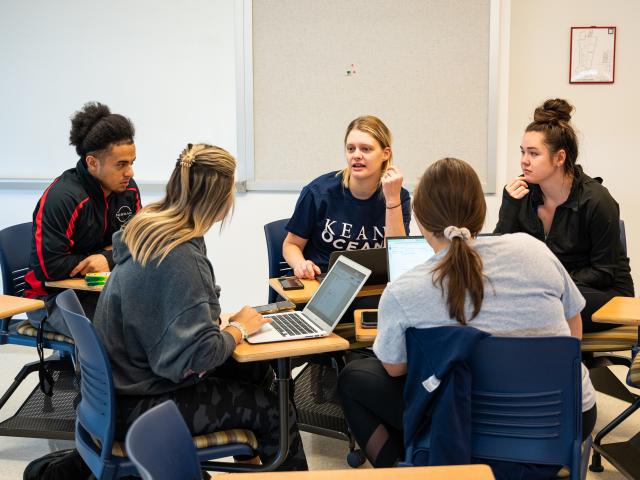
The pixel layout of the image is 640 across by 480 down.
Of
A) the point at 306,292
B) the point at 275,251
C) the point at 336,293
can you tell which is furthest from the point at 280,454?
the point at 275,251

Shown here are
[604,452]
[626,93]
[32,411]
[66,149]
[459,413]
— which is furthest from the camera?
[66,149]

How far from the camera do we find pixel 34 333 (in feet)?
9.89

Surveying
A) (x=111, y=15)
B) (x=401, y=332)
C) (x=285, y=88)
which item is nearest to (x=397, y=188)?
(x=401, y=332)

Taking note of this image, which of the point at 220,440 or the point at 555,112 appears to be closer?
the point at 220,440

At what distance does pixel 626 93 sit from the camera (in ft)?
13.8

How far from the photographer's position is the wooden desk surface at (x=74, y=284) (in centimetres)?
285

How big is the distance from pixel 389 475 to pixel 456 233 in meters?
0.66

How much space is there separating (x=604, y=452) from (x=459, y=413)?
144 centimetres

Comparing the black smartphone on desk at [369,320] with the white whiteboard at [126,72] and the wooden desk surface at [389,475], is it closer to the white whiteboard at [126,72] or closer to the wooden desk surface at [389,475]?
the wooden desk surface at [389,475]

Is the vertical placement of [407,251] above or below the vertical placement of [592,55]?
below

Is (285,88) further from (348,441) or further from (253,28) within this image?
(348,441)

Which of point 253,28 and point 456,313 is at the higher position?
point 253,28

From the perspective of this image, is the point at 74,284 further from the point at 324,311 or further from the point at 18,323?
the point at 324,311

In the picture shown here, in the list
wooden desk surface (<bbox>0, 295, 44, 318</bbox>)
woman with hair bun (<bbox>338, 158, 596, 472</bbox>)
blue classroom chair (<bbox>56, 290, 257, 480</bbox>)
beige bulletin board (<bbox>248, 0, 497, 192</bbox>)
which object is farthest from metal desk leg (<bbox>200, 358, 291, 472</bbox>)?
beige bulletin board (<bbox>248, 0, 497, 192</bbox>)
